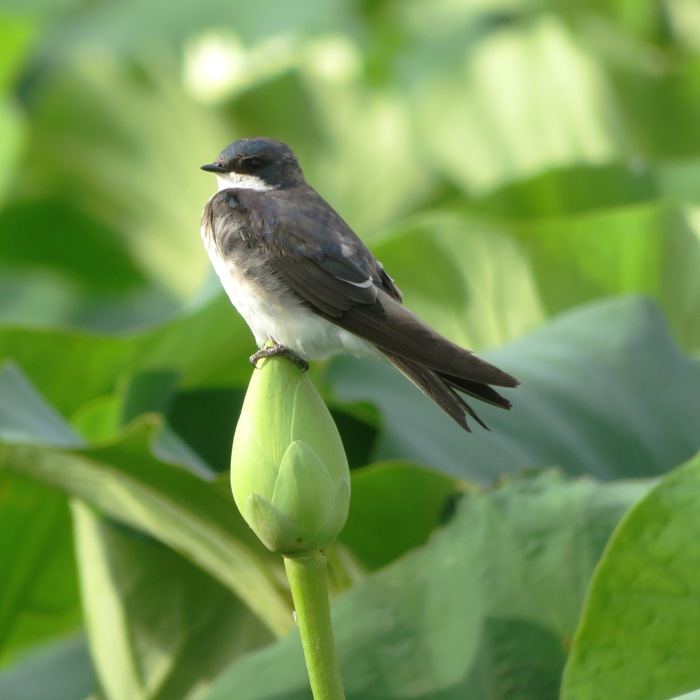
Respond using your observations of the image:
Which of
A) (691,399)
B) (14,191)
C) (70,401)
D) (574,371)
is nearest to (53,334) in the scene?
(70,401)

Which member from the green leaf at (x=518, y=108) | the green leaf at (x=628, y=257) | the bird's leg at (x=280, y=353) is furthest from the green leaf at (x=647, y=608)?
the green leaf at (x=518, y=108)

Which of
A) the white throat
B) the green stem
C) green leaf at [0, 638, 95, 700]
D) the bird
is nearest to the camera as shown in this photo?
the green stem

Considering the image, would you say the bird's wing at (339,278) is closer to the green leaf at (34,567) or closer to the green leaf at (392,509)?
the green leaf at (392,509)

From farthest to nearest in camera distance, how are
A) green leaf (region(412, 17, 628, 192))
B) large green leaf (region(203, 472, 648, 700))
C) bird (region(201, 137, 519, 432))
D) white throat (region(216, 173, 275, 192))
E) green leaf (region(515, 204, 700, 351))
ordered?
green leaf (region(412, 17, 628, 192)), green leaf (region(515, 204, 700, 351)), white throat (region(216, 173, 275, 192)), large green leaf (region(203, 472, 648, 700)), bird (region(201, 137, 519, 432))


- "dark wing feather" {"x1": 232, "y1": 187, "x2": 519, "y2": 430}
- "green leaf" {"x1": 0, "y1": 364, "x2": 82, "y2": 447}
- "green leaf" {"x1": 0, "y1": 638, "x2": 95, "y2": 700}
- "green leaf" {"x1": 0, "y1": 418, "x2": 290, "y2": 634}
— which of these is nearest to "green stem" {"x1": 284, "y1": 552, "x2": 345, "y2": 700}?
"dark wing feather" {"x1": 232, "y1": 187, "x2": 519, "y2": 430}

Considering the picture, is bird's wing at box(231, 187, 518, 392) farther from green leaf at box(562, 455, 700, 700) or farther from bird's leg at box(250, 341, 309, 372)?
green leaf at box(562, 455, 700, 700)

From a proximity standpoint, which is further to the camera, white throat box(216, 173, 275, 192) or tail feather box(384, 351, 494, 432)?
white throat box(216, 173, 275, 192)
